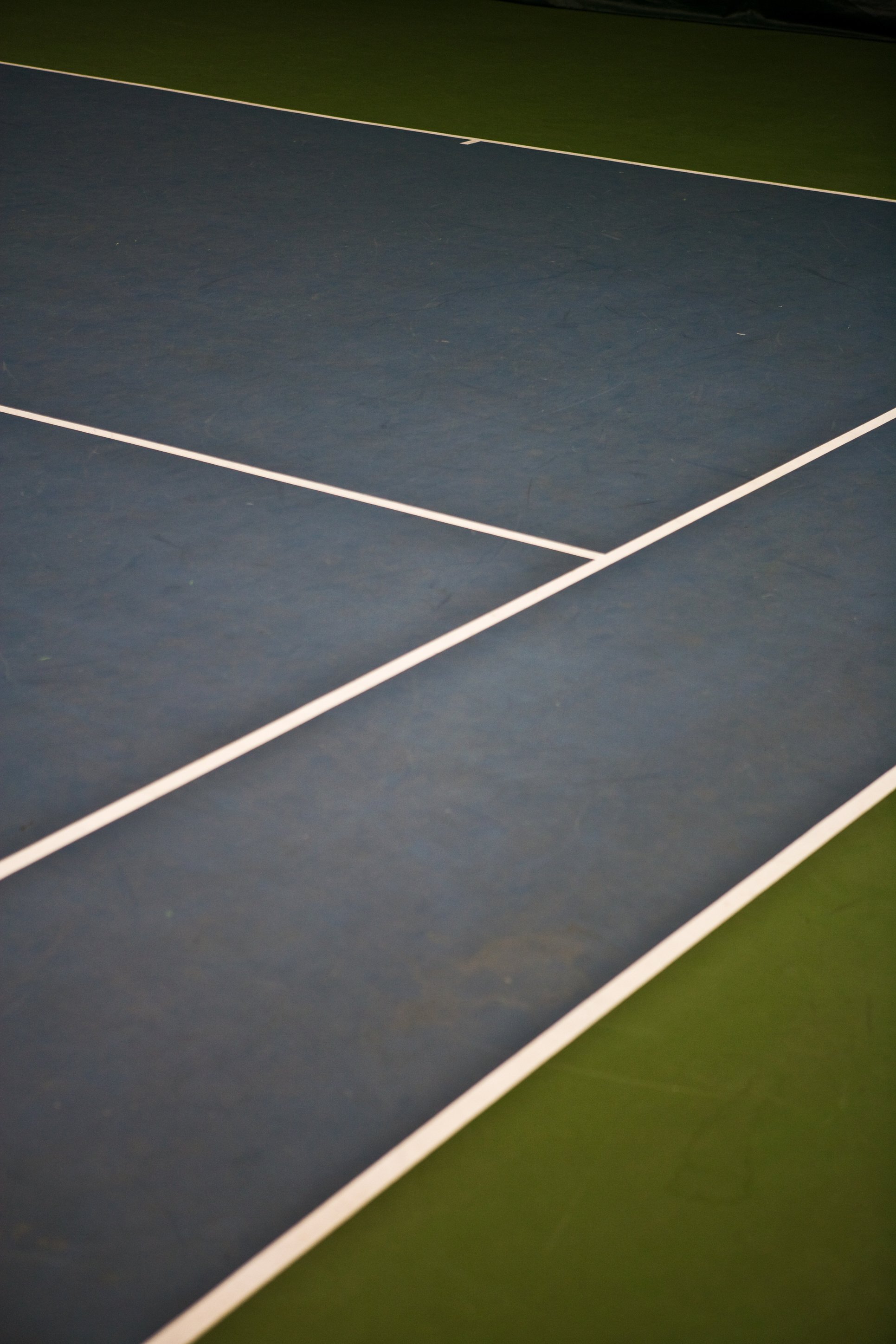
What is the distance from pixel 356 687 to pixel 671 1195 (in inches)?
67.5

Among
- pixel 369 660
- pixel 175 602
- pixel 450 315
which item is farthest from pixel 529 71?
pixel 369 660

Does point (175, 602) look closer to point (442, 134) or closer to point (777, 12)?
point (442, 134)

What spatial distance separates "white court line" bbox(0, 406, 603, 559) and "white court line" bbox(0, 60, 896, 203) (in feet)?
15.3

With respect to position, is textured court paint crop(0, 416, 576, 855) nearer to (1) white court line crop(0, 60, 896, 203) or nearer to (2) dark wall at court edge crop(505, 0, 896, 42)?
(1) white court line crop(0, 60, 896, 203)

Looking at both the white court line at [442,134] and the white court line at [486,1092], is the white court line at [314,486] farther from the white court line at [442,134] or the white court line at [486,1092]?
the white court line at [442,134]

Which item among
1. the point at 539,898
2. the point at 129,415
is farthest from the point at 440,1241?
the point at 129,415

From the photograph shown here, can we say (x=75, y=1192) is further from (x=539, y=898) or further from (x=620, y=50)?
(x=620, y=50)

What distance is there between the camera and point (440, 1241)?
236 cm

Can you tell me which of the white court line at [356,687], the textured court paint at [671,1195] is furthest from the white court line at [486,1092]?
the white court line at [356,687]

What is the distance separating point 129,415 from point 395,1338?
400 cm

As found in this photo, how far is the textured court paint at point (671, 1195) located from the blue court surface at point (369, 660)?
141mm

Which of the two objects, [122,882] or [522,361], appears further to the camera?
[522,361]

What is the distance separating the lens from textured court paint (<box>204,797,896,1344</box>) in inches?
88.7

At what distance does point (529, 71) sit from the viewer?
11.2 meters
